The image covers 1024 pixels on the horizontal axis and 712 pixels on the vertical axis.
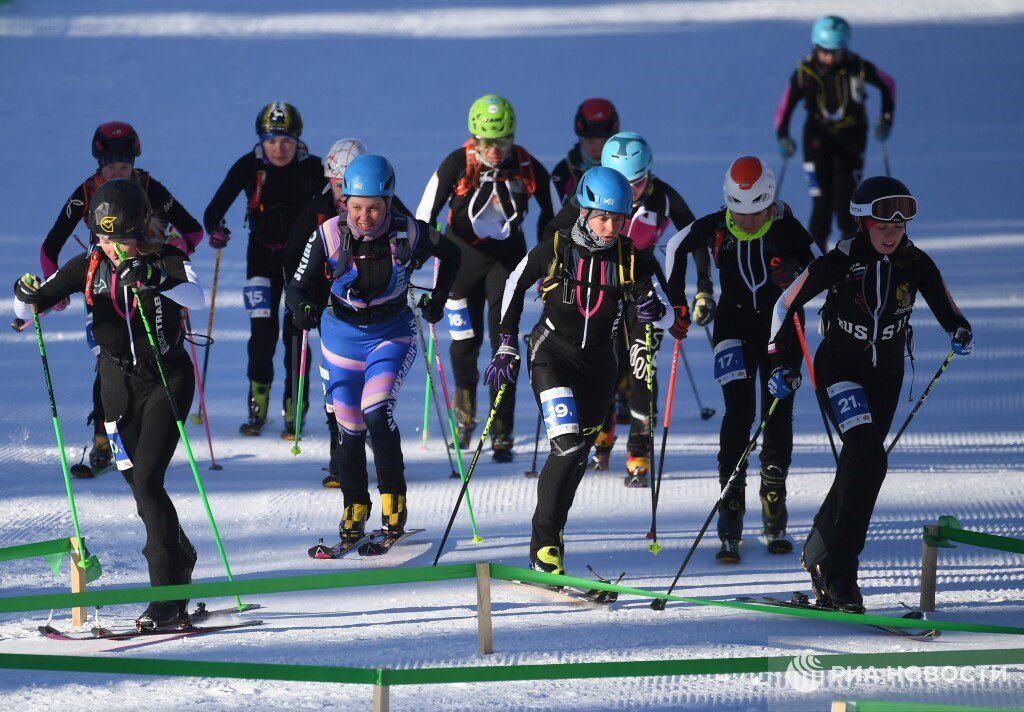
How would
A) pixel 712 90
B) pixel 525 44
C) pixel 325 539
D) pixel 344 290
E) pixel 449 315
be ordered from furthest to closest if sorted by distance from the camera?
1. pixel 525 44
2. pixel 712 90
3. pixel 449 315
4. pixel 325 539
5. pixel 344 290

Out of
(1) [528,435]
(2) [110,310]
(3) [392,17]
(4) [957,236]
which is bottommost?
(1) [528,435]

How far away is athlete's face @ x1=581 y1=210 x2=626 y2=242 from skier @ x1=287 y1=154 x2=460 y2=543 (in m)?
1.03

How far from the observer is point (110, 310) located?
6.49 meters

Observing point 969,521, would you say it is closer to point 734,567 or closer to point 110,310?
point 734,567

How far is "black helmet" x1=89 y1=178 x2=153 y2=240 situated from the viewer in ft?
20.9

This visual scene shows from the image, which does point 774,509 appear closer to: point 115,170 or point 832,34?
point 115,170

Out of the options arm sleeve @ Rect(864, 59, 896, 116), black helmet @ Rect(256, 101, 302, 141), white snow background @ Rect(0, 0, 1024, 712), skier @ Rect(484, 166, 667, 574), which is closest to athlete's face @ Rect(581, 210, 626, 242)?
skier @ Rect(484, 166, 667, 574)

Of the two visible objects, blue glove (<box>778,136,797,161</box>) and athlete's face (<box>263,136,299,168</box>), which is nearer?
athlete's face (<box>263,136,299,168</box>)

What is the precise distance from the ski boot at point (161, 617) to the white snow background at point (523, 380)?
22cm

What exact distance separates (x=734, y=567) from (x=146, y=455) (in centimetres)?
296

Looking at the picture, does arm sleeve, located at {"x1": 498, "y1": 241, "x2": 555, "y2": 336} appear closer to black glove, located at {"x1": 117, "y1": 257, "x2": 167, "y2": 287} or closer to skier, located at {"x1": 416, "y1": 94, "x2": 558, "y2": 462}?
black glove, located at {"x1": 117, "y1": 257, "x2": 167, "y2": 287}

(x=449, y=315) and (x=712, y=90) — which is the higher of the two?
(x=712, y=90)

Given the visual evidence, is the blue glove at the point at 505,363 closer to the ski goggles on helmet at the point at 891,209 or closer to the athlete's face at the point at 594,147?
the ski goggles on helmet at the point at 891,209

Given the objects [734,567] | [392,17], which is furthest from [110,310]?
[392,17]
